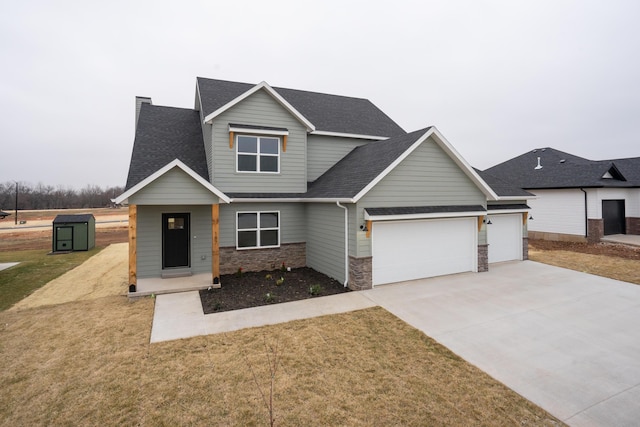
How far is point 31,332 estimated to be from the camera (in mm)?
6438

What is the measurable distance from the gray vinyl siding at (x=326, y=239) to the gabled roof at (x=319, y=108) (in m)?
3.78

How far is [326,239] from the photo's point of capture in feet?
35.6

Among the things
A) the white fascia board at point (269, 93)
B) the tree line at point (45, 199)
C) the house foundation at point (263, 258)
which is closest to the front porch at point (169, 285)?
the house foundation at point (263, 258)

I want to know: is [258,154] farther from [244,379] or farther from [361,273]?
[244,379]

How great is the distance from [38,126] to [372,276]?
2516 inches

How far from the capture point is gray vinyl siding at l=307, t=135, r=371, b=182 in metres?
13.4

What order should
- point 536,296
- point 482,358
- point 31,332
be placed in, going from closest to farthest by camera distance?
1. point 482,358
2. point 31,332
3. point 536,296

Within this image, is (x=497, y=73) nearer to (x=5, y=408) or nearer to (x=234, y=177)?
(x=234, y=177)

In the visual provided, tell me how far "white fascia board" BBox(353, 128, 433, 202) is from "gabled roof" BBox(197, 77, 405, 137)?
4330mm

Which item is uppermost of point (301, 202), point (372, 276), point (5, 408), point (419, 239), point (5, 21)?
point (5, 21)

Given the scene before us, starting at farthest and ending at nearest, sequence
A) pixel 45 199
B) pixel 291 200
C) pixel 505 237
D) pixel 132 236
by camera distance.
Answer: pixel 45 199 → pixel 505 237 → pixel 291 200 → pixel 132 236

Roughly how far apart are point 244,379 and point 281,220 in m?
7.82

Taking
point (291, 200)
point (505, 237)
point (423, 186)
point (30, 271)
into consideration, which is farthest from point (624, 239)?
point (30, 271)

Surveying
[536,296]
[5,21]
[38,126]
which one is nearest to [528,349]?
[536,296]
